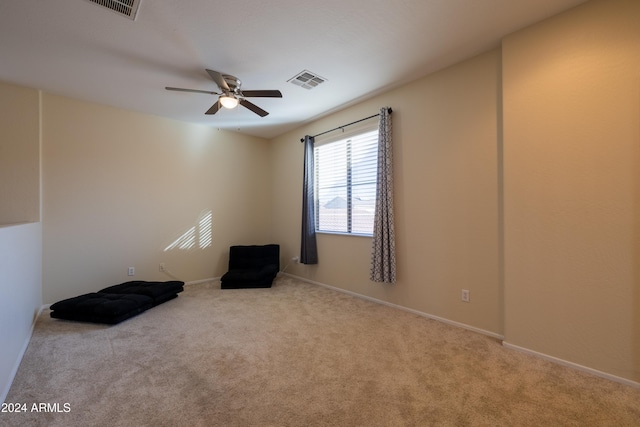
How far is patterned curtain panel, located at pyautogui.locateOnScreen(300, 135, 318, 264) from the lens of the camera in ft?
14.0

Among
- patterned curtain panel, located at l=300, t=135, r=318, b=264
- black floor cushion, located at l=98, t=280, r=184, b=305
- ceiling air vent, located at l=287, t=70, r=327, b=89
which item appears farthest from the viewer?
patterned curtain panel, located at l=300, t=135, r=318, b=264

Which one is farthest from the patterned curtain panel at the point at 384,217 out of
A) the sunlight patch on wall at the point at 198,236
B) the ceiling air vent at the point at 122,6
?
the sunlight patch on wall at the point at 198,236

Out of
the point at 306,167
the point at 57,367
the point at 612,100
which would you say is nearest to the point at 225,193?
the point at 306,167

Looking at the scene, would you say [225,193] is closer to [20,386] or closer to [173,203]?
[173,203]

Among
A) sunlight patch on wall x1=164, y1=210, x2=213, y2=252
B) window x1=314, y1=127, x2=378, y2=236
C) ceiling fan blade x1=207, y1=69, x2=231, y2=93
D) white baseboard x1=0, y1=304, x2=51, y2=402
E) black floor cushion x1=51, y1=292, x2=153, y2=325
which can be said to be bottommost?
white baseboard x1=0, y1=304, x2=51, y2=402

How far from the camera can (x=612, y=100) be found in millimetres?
1833

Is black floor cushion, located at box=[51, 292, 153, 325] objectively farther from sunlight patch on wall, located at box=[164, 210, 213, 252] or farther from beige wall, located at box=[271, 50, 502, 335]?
beige wall, located at box=[271, 50, 502, 335]

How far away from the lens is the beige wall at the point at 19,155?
2.97 meters

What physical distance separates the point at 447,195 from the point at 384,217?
2.37 ft

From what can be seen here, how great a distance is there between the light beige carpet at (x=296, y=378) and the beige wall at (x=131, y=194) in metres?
0.97

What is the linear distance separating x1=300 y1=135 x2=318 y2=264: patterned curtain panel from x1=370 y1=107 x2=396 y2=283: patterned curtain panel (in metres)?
1.28

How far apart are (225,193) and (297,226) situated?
1433 mm

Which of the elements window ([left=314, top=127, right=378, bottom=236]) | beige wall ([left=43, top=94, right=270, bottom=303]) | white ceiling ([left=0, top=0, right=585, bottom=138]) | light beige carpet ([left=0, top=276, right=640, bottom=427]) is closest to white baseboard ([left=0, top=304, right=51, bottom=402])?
light beige carpet ([left=0, top=276, right=640, bottom=427])

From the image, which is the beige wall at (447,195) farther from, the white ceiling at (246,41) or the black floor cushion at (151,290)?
the black floor cushion at (151,290)
